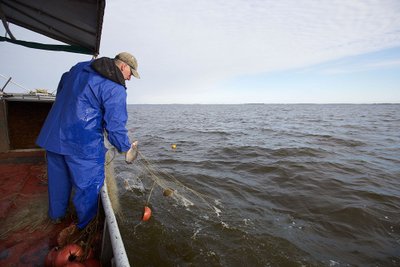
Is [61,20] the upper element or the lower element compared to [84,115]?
upper

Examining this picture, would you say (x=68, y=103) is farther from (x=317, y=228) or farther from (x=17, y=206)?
(x=317, y=228)

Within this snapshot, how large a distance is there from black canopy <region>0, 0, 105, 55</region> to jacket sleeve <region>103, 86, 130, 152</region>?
1797 millimetres

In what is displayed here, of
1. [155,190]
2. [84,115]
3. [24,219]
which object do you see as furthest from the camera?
[155,190]

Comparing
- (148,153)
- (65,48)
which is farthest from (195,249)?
(148,153)

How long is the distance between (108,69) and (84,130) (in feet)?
2.49

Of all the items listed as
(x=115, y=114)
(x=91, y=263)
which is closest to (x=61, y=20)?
(x=115, y=114)

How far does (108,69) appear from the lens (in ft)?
8.75

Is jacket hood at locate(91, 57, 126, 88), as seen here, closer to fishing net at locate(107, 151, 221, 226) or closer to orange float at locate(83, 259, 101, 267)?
orange float at locate(83, 259, 101, 267)

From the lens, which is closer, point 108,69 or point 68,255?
point 68,255

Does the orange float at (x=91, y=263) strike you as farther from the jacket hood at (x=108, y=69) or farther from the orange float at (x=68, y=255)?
the jacket hood at (x=108, y=69)

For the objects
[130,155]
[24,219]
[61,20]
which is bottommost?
[24,219]

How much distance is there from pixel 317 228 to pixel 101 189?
14.8 feet

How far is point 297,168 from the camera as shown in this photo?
875 cm

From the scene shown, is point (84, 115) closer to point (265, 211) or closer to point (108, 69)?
point (108, 69)
